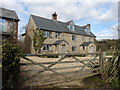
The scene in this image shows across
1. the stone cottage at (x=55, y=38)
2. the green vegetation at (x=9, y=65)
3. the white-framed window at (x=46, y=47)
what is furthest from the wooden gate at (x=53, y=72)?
the white-framed window at (x=46, y=47)

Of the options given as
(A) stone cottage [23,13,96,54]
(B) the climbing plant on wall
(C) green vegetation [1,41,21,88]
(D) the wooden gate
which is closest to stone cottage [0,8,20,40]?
(B) the climbing plant on wall

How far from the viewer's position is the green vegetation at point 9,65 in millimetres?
3070

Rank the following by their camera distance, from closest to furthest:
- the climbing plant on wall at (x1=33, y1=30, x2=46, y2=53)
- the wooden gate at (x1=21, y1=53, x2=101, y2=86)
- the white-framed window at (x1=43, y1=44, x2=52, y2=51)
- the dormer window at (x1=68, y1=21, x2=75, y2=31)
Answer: the wooden gate at (x1=21, y1=53, x2=101, y2=86) < the climbing plant on wall at (x1=33, y1=30, x2=46, y2=53) < the white-framed window at (x1=43, y1=44, x2=52, y2=51) < the dormer window at (x1=68, y1=21, x2=75, y2=31)

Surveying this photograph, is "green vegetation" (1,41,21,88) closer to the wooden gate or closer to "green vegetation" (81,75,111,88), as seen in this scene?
the wooden gate

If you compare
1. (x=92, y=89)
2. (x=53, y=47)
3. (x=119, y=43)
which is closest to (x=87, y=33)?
(x=53, y=47)

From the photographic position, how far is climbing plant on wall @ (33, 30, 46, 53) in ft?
62.6

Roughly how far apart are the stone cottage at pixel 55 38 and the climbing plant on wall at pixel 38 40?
27.0 inches

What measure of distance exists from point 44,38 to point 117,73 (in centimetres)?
1643

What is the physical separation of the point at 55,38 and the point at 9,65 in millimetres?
19476

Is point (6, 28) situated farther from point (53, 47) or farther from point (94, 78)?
point (94, 78)

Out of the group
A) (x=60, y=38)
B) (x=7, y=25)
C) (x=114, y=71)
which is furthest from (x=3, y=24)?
(x=114, y=71)

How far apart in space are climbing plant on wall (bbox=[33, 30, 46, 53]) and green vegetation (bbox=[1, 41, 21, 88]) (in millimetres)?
15867

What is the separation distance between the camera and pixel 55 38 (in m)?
22.5

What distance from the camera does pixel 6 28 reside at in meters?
16.6
